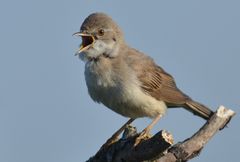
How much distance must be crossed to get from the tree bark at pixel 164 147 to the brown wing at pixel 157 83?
1.52 meters

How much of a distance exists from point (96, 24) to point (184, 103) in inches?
81.6

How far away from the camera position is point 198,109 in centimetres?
922

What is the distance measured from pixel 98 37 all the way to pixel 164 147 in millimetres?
3065

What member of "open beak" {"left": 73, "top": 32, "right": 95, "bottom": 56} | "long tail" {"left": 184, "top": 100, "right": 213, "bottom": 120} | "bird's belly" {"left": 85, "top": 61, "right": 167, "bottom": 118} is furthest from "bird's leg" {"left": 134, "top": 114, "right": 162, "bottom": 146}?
"open beak" {"left": 73, "top": 32, "right": 95, "bottom": 56}

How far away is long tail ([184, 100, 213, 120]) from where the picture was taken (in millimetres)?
9131

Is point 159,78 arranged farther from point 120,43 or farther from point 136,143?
point 136,143

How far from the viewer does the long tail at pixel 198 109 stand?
9.13m

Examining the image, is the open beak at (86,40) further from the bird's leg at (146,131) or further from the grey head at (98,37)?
the bird's leg at (146,131)

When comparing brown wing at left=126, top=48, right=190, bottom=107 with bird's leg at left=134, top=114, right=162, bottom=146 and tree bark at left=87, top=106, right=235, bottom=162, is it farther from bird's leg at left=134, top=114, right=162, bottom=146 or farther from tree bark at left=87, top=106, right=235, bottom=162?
tree bark at left=87, top=106, right=235, bottom=162

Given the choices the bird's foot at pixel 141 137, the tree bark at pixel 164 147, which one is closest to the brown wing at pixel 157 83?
the bird's foot at pixel 141 137

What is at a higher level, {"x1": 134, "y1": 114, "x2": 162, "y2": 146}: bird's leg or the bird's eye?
the bird's eye

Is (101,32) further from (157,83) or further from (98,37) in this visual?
(157,83)

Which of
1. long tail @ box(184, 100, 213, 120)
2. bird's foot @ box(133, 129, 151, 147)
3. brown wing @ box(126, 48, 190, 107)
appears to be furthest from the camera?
long tail @ box(184, 100, 213, 120)

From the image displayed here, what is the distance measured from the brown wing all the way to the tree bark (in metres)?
1.52
